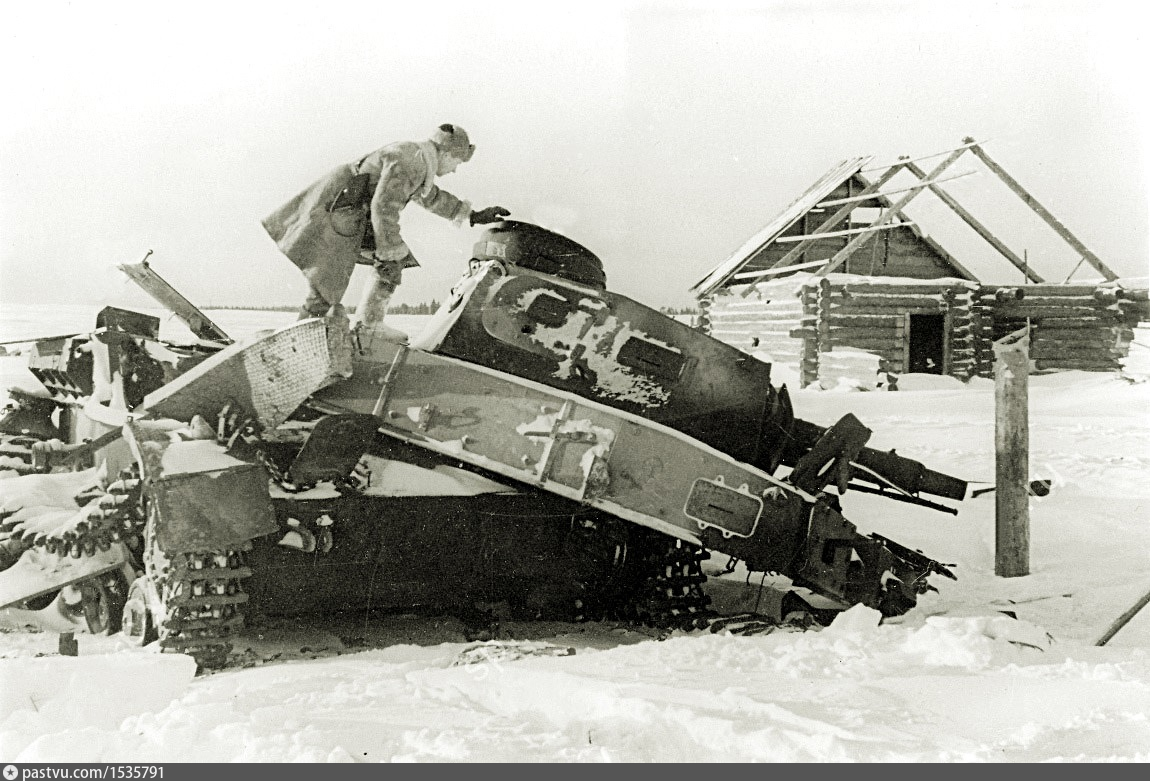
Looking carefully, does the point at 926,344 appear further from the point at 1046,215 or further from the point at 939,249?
the point at 1046,215

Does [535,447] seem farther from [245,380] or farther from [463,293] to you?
[245,380]

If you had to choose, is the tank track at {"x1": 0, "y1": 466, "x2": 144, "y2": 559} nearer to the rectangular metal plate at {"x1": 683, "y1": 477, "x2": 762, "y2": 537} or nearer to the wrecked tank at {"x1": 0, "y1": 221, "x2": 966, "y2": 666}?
the wrecked tank at {"x1": 0, "y1": 221, "x2": 966, "y2": 666}

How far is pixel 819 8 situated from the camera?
6.06 metres

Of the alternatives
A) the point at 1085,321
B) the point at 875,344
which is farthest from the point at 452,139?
the point at 1085,321

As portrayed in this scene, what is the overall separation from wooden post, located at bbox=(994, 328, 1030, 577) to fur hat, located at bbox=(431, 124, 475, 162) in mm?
3673

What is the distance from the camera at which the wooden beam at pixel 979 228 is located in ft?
60.8

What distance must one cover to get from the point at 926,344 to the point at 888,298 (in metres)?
2.10

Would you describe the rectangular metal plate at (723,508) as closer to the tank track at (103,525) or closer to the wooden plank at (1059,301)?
the tank track at (103,525)

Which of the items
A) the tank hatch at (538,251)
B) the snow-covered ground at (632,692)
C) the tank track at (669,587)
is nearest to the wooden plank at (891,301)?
the snow-covered ground at (632,692)

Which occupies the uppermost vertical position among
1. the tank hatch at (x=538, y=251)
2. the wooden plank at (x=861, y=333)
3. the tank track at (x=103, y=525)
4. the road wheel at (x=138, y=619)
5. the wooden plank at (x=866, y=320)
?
the wooden plank at (x=866, y=320)

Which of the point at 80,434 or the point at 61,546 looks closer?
the point at 61,546

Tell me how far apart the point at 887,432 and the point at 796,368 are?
22.2 feet
